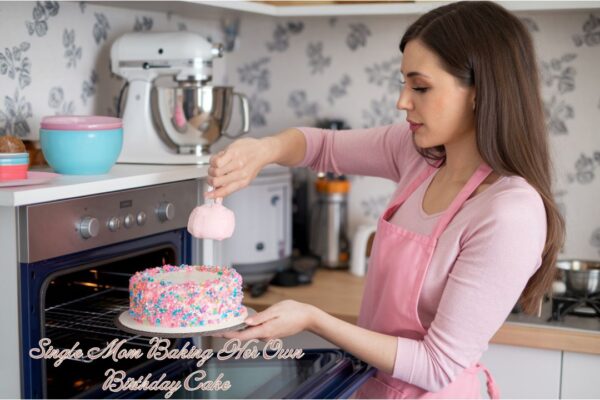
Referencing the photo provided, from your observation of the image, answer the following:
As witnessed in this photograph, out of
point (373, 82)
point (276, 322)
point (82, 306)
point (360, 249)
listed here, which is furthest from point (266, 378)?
point (373, 82)

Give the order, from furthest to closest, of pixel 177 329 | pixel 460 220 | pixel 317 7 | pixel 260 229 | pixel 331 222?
pixel 331 222
pixel 260 229
pixel 317 7
pixel 460 220
pixel 177 329

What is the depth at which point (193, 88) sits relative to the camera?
1.99m

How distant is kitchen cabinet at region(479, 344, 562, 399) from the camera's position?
1982 millimetres

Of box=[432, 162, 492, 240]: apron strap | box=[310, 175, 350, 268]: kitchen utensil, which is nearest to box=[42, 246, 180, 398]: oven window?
box=[432, 162, 492, 240]: apron strap

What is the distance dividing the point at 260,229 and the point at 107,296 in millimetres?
723

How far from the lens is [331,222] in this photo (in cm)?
260

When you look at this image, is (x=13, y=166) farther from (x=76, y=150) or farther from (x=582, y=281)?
(x=582, y=281)

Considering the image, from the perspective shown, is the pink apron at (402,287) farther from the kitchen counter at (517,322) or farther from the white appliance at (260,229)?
the white appliance at (260,229)

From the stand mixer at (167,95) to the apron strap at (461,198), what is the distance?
0.68 meters

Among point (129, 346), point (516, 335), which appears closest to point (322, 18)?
point (516, 335)

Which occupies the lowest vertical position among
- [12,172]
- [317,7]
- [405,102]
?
[12,172]

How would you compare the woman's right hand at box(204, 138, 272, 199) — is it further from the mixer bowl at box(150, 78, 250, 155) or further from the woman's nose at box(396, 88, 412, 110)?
the mixer bowl at box(150, 78, 250, 155)

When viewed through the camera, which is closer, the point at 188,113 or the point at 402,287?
the point at 402,287

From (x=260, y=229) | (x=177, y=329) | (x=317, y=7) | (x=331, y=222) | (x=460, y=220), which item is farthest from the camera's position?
(x=331, y=222)
